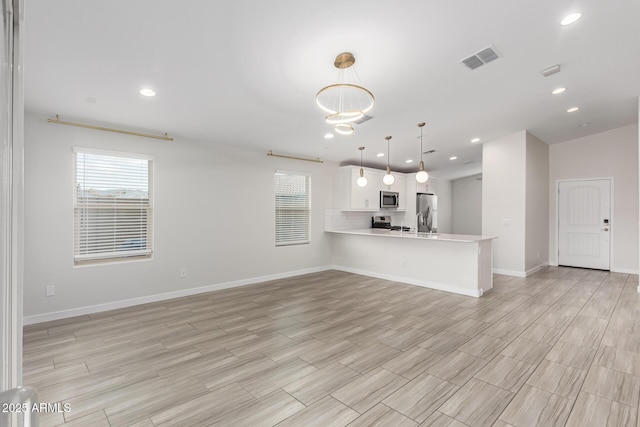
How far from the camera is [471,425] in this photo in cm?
189

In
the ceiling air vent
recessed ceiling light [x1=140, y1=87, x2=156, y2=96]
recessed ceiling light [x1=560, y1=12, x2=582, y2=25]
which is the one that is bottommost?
recessed ceiling light [x1=140, y1=87, x2=156, y2=96]

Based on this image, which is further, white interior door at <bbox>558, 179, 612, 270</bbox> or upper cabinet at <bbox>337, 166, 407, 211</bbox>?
upper cabinet at <bbox>337, 166, 407, 211</bbox>

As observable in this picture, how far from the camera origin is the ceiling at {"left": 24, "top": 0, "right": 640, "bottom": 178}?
2.23 metres

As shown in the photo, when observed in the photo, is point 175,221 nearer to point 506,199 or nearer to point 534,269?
point 506,199

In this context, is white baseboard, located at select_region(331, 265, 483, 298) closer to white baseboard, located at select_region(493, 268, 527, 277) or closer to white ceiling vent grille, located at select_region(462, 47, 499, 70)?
white baseboard, located at select_region(493, 268, 527, 277)

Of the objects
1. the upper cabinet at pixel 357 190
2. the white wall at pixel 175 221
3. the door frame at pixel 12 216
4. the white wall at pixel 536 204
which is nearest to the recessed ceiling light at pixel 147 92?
the white wall at pixel 175 221

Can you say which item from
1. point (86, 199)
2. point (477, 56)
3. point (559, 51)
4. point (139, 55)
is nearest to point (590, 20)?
point (559, 51)

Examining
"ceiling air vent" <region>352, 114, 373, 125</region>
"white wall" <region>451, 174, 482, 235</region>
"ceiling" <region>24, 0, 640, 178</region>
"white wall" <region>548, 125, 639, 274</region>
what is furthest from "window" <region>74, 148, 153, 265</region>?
"white wall" <region>451, 174, 482, 235</region>

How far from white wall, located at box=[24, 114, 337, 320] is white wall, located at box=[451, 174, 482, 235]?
629 centimetres

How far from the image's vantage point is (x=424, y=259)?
17.7 ft

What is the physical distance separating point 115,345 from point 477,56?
4686mm

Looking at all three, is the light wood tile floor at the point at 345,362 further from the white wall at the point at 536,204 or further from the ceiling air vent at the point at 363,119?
the ceiling air vent at the point at 363,119

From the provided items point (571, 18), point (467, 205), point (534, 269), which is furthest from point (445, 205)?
point (571, 18)

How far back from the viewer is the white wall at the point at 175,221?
12.0 feet
